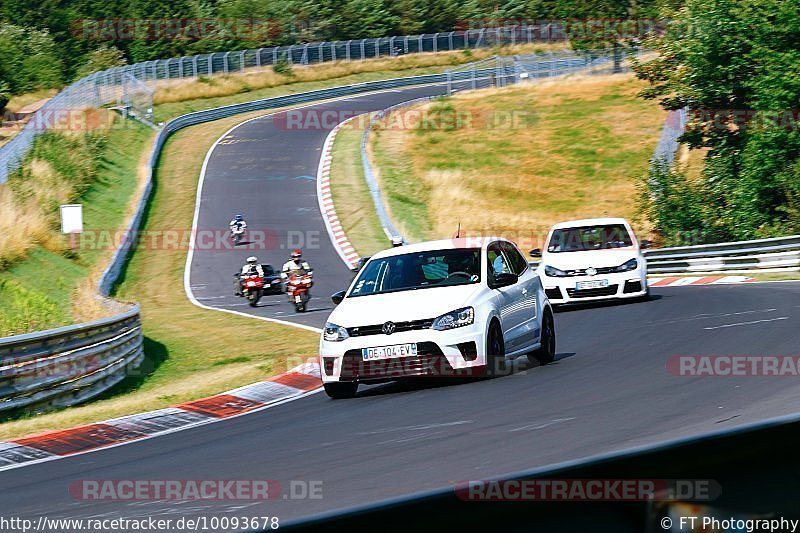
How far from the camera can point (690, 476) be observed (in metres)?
2.49

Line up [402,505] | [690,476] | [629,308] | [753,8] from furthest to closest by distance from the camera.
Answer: [753,8], [629,308], [690,476], [402,505]

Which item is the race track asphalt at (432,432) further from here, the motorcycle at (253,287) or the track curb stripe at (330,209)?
the track curb stripe at (330,209)

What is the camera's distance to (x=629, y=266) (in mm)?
21266

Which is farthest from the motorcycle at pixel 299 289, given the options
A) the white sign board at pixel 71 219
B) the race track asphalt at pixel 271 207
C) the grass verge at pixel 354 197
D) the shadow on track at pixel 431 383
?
the shadow on track at pixel 431 383

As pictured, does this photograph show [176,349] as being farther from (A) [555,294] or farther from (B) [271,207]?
(B) [271,207]

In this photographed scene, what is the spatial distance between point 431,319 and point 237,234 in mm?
26641

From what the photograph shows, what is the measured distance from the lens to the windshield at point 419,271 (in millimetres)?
12922

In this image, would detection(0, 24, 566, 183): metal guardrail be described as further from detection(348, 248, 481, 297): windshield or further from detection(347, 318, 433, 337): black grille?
detection(347, 318, 433, 337): black grille

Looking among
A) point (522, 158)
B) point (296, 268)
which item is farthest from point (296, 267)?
point (522, 158)

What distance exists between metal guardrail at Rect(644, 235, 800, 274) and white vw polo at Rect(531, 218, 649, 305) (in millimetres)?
8588

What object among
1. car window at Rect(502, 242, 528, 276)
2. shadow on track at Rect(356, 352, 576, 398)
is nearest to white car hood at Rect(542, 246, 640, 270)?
car window at Rect(502, 242, 528, 276)

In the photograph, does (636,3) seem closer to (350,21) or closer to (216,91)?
(216,91)

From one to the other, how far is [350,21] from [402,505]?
326 feet

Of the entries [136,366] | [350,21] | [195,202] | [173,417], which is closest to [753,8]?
[195,202]
